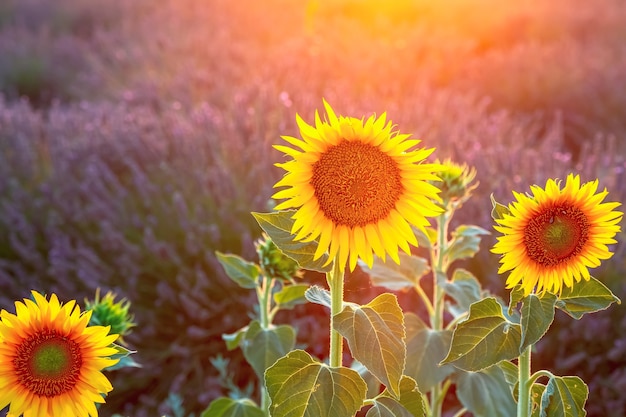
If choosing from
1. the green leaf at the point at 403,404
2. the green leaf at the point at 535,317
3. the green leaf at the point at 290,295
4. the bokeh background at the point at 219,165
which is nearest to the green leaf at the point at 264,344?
the green leaf at the point at 290,295

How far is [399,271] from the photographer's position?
186 cm

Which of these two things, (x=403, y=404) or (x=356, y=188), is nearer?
(x=356, y=188)

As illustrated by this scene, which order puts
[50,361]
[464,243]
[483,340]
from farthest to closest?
[464,243]
[483,340]
[50,361]

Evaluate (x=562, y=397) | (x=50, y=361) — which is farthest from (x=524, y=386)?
(x=50, y=361)

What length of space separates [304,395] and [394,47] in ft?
17.8

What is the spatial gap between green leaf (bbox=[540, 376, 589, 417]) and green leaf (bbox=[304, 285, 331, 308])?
401 millimetres

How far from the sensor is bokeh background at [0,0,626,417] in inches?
109

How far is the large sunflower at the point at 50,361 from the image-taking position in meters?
1.23

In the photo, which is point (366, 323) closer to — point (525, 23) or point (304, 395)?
point (304, 395)

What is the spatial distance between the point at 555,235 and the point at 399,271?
1.92ft

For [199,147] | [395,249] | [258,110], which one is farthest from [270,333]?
[258,110]

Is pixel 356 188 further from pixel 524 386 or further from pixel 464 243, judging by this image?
pixel 464 243

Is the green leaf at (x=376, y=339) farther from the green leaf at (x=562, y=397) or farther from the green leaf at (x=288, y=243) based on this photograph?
the green leaf at (x=562, y=397)

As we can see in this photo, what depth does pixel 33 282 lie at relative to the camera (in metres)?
3.04
